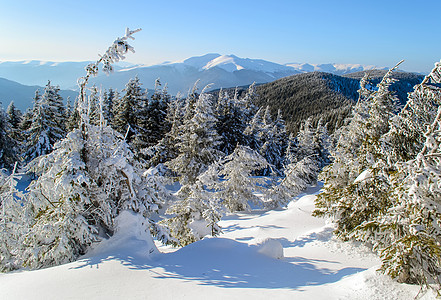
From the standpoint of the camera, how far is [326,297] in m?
5.19

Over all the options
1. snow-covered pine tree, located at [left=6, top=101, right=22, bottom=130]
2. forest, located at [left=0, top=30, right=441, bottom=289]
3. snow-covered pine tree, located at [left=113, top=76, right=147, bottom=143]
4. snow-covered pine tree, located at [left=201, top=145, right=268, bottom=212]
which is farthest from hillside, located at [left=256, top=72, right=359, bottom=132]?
forest, located at [left=0, top=30, right=441, bottom=289]

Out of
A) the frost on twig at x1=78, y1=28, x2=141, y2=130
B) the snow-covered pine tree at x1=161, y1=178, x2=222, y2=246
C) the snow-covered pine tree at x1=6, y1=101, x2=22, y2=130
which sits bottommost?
the snow-covered pine tree at x1=161, y1=178, x2=222, y2=246

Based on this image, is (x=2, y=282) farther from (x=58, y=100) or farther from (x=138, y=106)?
(x=58, y=100)

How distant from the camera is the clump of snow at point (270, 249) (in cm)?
816

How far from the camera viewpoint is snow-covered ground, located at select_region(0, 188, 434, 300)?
17.1ft

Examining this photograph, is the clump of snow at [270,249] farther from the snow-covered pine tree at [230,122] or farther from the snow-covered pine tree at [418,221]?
the snow-covered pine tree at [230,122]

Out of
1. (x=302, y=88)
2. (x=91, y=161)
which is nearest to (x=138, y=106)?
(x=91, y=161)

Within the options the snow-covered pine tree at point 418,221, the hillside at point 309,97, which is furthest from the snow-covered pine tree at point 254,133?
the hillside at point 309,97

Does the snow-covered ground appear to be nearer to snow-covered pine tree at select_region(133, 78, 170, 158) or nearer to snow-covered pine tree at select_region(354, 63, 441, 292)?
snow-covered pine tree at select_region(354, 63, 441, 292)

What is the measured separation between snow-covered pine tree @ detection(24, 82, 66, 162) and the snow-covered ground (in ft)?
75.4

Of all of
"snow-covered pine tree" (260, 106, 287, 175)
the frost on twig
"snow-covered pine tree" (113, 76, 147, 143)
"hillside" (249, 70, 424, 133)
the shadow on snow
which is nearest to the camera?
the shadow on snow

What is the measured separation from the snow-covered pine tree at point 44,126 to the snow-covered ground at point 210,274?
75.4 feet

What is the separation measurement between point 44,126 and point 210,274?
91.0 ft

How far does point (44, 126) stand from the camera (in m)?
25.9
